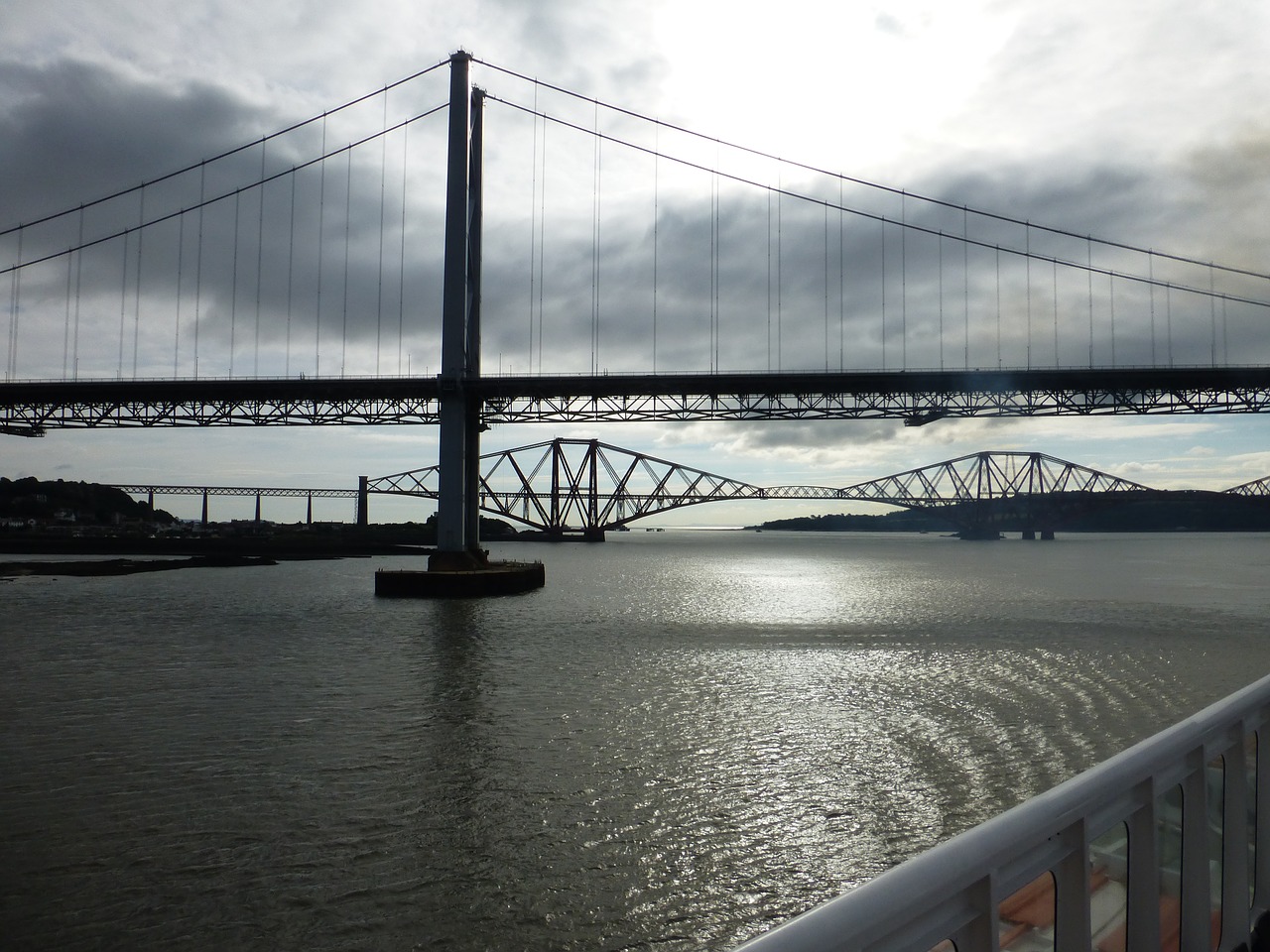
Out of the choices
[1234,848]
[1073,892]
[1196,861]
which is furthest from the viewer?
[1234,848]

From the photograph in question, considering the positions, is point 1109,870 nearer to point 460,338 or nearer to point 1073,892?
point 1073,892

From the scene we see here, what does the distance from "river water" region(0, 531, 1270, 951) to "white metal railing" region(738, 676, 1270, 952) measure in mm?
3260

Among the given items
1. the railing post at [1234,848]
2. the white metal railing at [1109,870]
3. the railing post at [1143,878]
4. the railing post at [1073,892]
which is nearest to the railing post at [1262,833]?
the white metal railing at [1109,870]

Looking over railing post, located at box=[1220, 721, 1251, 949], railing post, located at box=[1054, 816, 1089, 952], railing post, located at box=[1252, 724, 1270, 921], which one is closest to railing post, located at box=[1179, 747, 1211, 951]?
railing post, located at box=[1220, 721, 1251, 949]

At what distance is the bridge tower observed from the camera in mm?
31922

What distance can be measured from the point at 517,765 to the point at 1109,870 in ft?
26.1

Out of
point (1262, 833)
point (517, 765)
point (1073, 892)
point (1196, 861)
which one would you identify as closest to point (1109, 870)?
point (1073, 892)

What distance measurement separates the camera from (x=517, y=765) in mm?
9625

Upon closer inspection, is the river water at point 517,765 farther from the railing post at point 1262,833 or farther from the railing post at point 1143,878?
the railing post at point 1143,878

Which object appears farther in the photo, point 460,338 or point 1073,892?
point 460,338

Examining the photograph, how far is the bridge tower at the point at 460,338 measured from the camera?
3192cm

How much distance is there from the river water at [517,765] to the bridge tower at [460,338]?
905cm

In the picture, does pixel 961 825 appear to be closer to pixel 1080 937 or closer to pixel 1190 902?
pixel 1190 902

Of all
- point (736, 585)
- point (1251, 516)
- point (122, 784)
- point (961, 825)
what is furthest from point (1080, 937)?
point (1251, 516)
